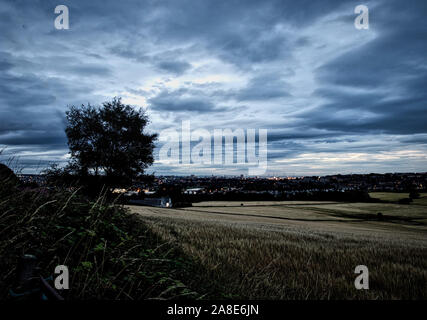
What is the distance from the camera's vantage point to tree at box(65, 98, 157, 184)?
26.1 m

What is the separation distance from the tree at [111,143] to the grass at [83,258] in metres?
21.7

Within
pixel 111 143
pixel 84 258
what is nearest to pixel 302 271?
pixel 84 258

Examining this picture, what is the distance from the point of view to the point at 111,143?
27125mm

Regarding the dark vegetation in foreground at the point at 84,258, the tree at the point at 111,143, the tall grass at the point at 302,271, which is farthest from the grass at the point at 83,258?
the tree at the point at 111,143

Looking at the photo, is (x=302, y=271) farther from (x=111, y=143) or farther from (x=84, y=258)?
(x=111, y=143)

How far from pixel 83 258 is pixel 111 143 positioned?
82.2 feet

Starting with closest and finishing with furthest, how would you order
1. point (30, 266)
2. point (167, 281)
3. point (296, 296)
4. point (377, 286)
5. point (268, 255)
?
point (30, 266) < point (167, 281) < point (296, 296) < point (377, 286) < point (268, 255)

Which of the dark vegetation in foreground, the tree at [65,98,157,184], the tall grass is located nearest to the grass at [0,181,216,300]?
the dark vegetation in foreground

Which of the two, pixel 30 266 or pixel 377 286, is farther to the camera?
pixel 377 286

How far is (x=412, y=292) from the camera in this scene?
19.0ft

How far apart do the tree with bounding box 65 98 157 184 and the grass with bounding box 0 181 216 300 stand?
2166 centimetres

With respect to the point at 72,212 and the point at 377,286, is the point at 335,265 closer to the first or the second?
the point at 377,286
